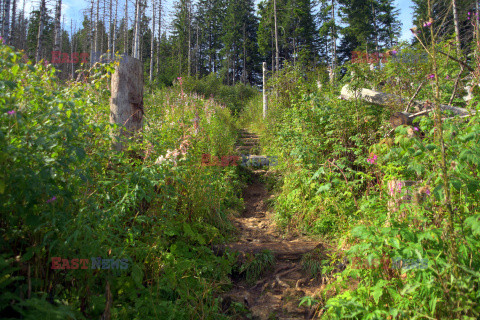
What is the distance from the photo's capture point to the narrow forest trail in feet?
8.52

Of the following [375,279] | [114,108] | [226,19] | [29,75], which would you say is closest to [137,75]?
[114,108]

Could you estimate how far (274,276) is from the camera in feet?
10.3

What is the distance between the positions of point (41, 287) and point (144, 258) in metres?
0.90

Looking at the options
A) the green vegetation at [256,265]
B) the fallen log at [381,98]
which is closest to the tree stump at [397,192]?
the green vegetation at [256,265]

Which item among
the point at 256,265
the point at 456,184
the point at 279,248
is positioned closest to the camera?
the point at 456,184

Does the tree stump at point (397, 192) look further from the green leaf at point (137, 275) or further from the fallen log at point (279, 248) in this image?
the green leaf at point (137, 275)

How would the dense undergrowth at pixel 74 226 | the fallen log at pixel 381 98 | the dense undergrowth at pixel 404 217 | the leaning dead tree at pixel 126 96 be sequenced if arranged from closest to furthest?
1. the dense undergrowth at pixel 74 226
2. the dense undergrowth at pixel 404 217
3. the leaning dead tree at pixel 126 96
4. the fallen log at pixel 381 98

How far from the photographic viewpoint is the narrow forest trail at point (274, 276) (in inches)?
102

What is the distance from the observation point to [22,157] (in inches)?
60.2

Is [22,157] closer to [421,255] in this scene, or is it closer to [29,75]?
[29,75]
